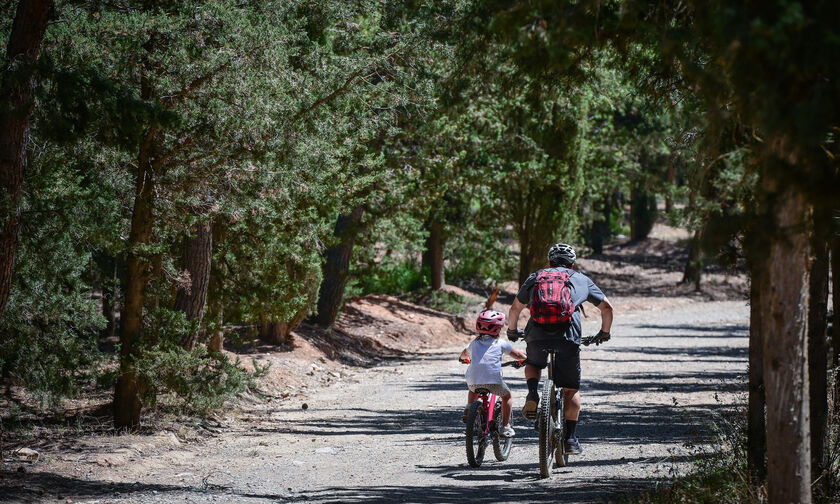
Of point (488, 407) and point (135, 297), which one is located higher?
point (135, 297)

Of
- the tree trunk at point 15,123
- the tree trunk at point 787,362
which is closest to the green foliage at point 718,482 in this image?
the tree trunk at point 787,362

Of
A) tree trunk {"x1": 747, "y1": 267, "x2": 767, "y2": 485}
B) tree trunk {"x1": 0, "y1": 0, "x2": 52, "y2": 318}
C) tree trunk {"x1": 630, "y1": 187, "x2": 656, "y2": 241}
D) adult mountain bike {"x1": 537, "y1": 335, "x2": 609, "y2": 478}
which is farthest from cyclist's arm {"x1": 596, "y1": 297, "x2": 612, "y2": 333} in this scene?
tree trunk {"x1": 630, "y1": 187, "x2": 656, "y2": 241}

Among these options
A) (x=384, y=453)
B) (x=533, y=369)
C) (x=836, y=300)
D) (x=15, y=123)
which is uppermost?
(x=15, y=123)

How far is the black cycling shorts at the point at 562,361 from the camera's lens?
8.83 m

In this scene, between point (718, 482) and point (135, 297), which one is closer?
point (718, 482)

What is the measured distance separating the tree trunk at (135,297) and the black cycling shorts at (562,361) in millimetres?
4724

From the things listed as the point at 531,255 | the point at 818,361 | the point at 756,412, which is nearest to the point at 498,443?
the point at 756,412

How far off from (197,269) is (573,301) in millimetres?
6264

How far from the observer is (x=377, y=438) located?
11883 millimetres

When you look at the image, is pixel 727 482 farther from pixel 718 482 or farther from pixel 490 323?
pixel 490 323

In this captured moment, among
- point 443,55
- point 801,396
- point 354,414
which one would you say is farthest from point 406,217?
point 801,396

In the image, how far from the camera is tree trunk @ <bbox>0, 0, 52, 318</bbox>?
29.2ft

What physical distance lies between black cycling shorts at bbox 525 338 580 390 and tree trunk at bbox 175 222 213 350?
18.9ft

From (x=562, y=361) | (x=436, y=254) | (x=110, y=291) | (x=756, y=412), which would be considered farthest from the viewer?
(x=436, y=254)
